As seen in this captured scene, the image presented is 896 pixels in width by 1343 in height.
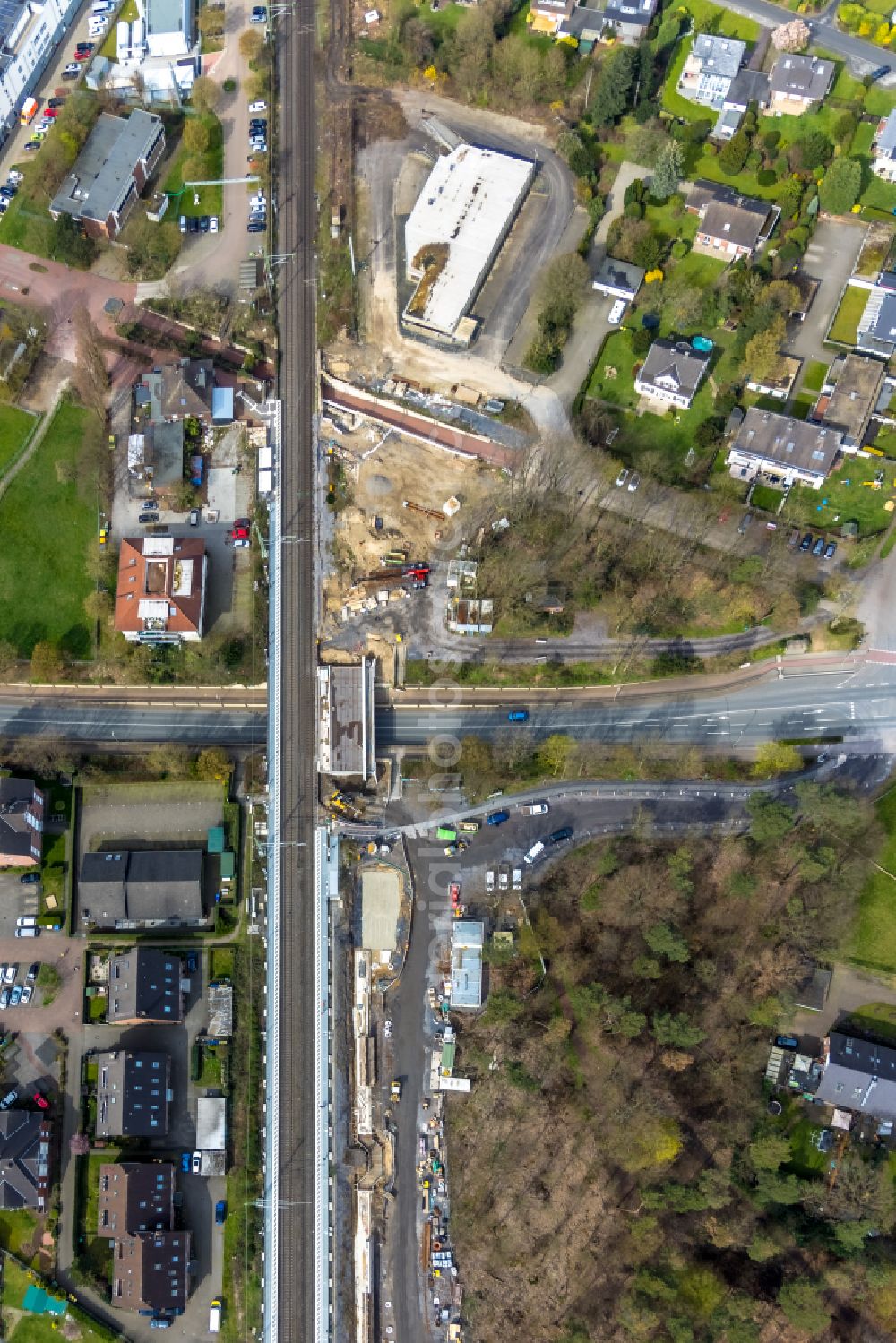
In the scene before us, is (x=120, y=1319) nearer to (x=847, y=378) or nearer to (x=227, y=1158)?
(x=227, y=1158)

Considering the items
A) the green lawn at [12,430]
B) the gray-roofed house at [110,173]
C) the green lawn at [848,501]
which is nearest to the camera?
the green lawn at [848,501]

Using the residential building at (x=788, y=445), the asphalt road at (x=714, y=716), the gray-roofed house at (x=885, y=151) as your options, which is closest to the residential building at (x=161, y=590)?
the asphalt road at (x=714, y=716)

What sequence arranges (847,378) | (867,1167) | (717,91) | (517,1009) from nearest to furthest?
1. (867,1167)
2. (517,1009)
3. (847,378)
4. (717,91)

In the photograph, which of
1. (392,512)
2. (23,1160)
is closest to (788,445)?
(392,512)

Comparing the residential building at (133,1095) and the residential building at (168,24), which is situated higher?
the residential building at (168,24)

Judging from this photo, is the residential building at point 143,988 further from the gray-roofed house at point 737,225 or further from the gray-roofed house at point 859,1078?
the gray-roofed house at point 737,225

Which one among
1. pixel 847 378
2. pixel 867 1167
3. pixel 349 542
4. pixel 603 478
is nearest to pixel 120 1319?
pixel 867 1167

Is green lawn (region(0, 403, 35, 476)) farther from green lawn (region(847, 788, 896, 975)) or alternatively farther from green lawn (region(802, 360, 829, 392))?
green lawn (region(847, 788, 896, 975))
